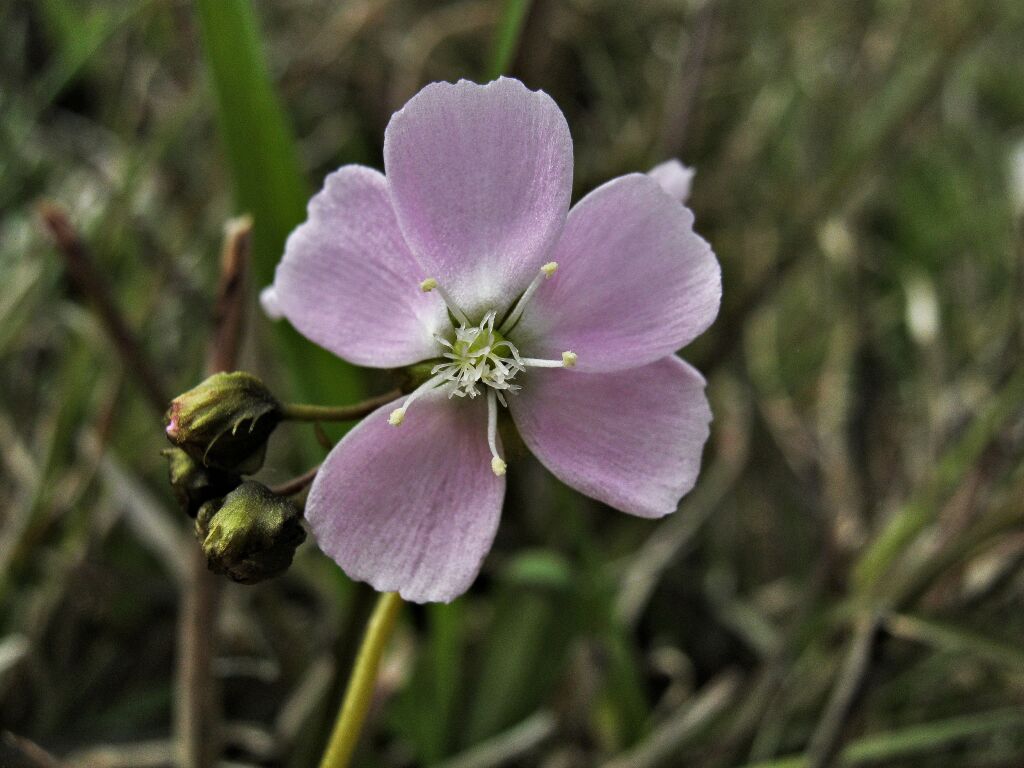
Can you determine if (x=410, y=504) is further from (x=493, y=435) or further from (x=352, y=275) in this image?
(x=352, y=275)

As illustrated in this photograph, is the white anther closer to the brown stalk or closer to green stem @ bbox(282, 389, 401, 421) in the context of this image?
green stem @ bbox(282, 389, 401, 421)

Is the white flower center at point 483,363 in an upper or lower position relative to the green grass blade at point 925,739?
upper

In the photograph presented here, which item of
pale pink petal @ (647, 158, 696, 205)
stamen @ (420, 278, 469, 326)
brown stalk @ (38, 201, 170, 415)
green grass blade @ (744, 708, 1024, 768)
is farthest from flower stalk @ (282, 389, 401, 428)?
green grass blade @ (744, 708, 1024, 768)

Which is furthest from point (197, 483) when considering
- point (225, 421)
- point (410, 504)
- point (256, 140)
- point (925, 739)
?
point (925, 739)

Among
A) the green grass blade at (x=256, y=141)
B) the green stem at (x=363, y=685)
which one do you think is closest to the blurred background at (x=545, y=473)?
the green grass blade at (x=256, y=141)

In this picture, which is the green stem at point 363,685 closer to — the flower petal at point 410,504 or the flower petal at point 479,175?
the flower petal at point 410,504

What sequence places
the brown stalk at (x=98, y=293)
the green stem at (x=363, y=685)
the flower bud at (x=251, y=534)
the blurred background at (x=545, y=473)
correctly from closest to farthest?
the flower bud at (x=251, y=534), the green stem at (x=363, y=685), the brown stalk at (x=98, y=293), the blurred background at (x=545, y=473)
